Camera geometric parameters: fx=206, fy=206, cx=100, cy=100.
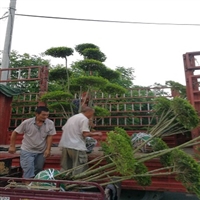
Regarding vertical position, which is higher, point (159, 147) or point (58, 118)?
point (58, 118)

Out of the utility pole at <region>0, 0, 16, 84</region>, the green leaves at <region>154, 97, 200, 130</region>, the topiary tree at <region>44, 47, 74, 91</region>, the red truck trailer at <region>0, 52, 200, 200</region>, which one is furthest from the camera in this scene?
the utility pole at <region>0, 0, 16, 84</region>

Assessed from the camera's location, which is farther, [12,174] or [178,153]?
[12,174]

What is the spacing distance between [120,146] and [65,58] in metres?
2.92

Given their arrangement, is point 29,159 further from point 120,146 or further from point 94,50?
point 94,50

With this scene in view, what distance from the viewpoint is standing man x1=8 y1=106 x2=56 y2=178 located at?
310cm

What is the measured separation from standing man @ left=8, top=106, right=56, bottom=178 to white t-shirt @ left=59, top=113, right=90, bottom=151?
13.4 inches

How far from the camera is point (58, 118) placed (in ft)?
19.4

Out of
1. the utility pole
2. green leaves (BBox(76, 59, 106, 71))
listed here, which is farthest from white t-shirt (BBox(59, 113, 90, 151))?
the utility pole

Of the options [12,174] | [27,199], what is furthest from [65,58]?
[27,199]

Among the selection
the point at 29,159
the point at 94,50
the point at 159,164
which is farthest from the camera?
the point at 94,50

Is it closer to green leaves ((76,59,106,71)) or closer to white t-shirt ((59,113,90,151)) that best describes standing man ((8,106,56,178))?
white t-shirt ((59,113,90,151))

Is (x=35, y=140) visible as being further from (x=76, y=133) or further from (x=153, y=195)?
(x=153, y=195)

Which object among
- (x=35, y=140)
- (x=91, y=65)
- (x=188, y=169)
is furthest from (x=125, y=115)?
(x=188, y=169)

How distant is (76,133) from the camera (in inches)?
119
